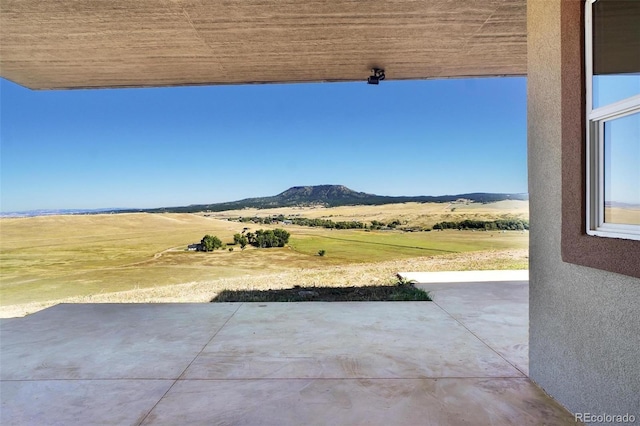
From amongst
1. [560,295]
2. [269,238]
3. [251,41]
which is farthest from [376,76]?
[269,238]

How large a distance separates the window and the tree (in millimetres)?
9478

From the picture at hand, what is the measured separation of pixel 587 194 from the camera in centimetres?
184

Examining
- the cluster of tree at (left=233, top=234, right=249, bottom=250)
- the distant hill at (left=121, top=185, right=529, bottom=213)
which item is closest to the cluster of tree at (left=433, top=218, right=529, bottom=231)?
the distant hill at (left=121, top=185, right=529, bottom=213)

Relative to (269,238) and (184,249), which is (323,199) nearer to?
(269,238)

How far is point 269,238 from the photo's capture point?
10352 mm

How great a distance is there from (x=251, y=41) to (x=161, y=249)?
8018 mm

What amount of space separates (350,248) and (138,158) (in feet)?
22.7

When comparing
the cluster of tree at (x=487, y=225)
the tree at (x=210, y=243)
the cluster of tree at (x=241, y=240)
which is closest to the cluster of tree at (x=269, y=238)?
the cluster of tree at (x=241, y=240)

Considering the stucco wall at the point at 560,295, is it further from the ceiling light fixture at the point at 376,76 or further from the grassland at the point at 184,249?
the grassland at the point at 184,249

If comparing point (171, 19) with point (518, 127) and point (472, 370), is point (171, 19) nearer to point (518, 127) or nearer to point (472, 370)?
point (472, 370)

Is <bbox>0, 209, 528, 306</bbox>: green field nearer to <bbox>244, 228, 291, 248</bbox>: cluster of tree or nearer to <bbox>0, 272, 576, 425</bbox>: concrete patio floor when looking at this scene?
<bbox>244, 228, 291, 248</bbox>: cluster of tree

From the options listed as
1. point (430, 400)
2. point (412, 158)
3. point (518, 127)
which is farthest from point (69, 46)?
point (518, 127)

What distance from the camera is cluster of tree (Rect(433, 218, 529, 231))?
397 inches

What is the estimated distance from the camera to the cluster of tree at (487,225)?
33.1 feet
